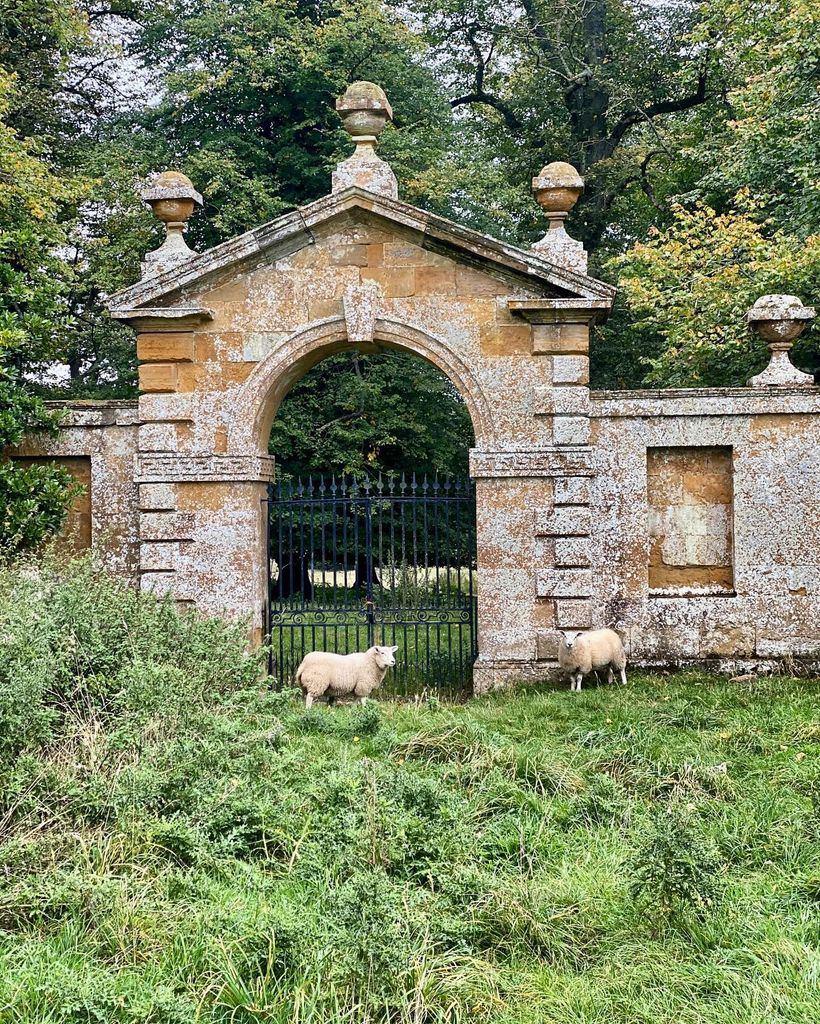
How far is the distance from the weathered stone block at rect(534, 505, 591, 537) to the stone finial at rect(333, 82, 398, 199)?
3.15 meters

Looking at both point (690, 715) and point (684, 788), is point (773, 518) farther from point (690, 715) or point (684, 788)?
point (684, 788)

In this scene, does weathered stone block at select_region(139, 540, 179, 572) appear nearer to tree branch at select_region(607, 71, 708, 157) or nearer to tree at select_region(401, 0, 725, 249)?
tree at select_region(401, 0, 725, 249)

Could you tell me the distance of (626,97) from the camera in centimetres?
1969

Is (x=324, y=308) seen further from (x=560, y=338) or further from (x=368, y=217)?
(x=560, y=338)

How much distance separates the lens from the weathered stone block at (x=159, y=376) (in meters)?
9.27

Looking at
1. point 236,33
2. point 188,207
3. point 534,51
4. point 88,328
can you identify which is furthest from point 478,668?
point 534,51

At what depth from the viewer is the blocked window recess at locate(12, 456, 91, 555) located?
382 inches

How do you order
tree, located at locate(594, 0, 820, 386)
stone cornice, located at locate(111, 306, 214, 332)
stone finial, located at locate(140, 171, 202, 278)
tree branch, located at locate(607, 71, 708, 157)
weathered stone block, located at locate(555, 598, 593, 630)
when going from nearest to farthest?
weathered stone block, located at locate(555, 598, 593, 630) → stone cornice, located at locate(111, 306, 214, 332) → stone finial, located at locate(140, 171, 202, 278) → tree, located at locate(594, 0, 820, 386) → tree branch, located at locate(607, 71, 708, 157)

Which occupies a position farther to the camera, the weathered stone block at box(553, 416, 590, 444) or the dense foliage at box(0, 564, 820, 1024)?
the weathered stone block at box(553, 416, 590, 444)

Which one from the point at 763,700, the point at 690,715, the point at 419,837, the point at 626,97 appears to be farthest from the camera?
the point at 626,97

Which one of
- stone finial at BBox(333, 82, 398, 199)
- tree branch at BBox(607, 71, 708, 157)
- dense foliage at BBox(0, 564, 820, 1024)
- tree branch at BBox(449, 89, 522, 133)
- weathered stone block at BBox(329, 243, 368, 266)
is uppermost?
tree branch at BBox(449, 89, 522, 133)

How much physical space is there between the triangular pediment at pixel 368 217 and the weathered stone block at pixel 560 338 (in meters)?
0.28

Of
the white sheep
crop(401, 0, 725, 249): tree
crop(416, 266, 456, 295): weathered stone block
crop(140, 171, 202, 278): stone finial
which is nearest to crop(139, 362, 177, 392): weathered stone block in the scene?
crop(140, 171, 202, 278): stone finial

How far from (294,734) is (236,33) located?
48.7ft
